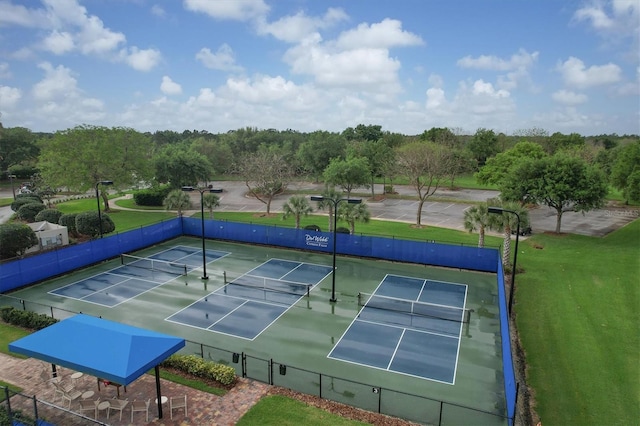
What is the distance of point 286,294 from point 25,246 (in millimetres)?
18799

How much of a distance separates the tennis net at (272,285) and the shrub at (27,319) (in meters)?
9.24

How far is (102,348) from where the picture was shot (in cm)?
1206

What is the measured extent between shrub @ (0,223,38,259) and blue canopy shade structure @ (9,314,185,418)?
731 inches

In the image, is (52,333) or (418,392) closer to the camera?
(52,333)

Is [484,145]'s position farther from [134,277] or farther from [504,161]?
[134,277]

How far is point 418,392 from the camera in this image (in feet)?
47.7

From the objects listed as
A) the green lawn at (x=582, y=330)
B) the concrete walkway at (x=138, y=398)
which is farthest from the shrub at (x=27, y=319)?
the green lawn at (x=582, y=330)

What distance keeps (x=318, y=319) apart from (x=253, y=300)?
408 centimetres

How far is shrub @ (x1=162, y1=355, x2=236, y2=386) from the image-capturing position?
14125mm

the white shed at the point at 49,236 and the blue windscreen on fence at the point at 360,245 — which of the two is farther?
the white shed at the point at 49,236

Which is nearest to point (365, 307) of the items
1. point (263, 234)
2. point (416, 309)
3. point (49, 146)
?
point (416, 309)

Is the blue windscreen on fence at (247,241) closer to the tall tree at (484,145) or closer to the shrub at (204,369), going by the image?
the shrub at (204,369)

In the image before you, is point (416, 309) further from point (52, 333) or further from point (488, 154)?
point (488, 154)

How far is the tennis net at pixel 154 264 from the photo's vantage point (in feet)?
88.3
